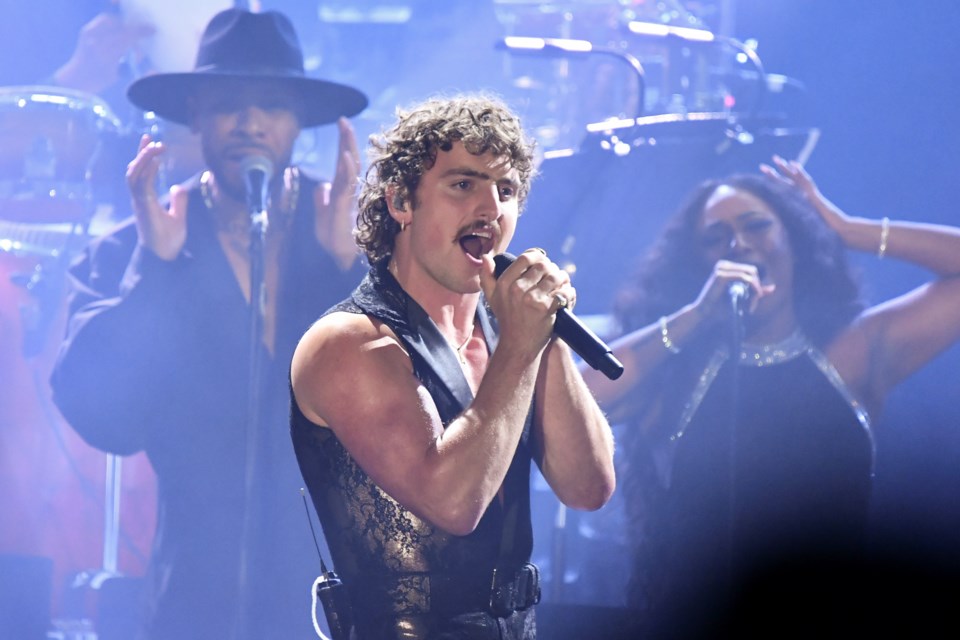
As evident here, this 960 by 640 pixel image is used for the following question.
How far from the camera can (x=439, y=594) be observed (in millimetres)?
1698

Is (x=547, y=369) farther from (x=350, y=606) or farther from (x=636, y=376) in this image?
(x=636, y=376)

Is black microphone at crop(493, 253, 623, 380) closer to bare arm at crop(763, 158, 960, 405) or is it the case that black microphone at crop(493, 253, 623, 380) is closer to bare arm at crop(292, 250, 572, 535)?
bare arm at crop(292, 250, 572, 535)

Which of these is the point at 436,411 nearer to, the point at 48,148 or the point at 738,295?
the point at 738,295

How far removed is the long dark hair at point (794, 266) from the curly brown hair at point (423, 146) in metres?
2.17

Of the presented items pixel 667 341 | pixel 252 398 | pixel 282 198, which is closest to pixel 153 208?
pixel 282 198

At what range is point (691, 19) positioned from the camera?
4449 millimetres

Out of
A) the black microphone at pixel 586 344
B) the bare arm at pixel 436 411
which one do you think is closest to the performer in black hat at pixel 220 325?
the bare arm at pixel 436 411

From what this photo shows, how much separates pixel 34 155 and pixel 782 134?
3.09 meters

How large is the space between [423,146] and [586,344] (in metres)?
0.56

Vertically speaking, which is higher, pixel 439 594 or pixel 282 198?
pixel 282 198

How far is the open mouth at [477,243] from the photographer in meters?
1.84

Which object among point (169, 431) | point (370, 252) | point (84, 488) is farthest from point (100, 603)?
point (370, 252)

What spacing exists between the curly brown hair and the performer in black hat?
5.58ft

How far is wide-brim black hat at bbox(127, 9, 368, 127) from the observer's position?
3969 millimetres
